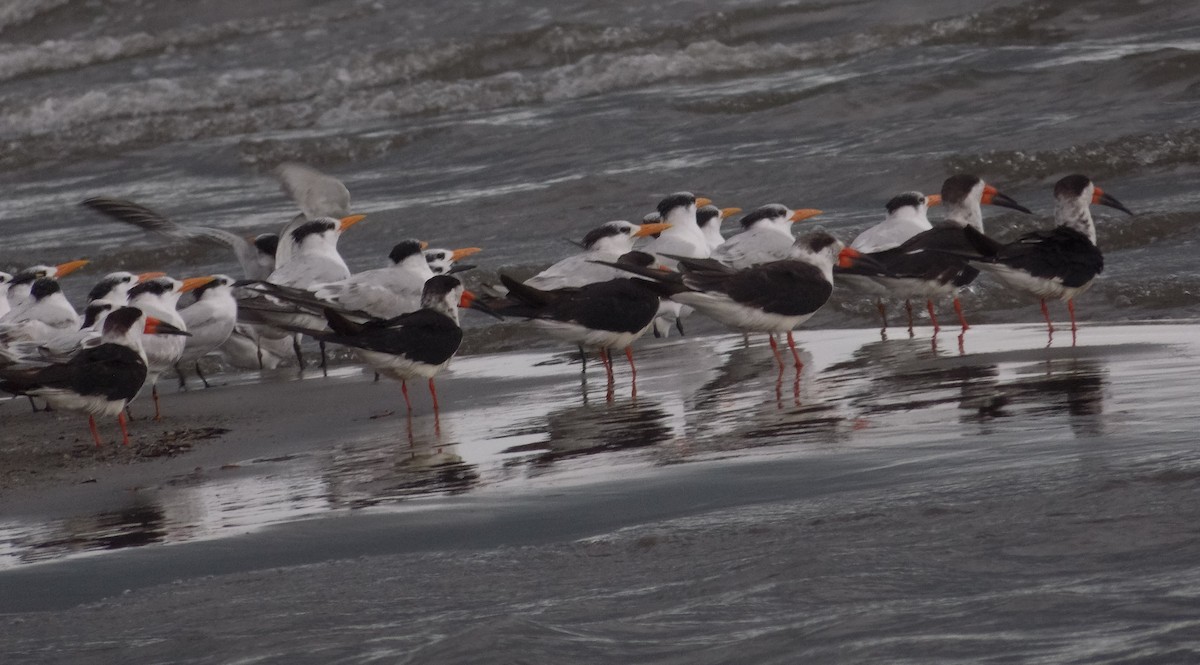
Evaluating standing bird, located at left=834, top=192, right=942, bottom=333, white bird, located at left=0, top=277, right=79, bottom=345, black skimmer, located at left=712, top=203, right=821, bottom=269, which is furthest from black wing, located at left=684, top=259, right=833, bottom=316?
white bird, located at left=0, top=277, right=79, bottom=345

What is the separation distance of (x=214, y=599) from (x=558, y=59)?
1947cm

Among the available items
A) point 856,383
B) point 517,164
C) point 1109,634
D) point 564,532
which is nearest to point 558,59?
point 517,164

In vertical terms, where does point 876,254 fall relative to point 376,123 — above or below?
below

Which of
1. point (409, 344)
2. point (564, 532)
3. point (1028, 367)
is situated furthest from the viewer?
point (409, 344)

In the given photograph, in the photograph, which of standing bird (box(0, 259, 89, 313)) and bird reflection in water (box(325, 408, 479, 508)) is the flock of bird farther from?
bird reflection in water (box(325, 408, 479, 508))

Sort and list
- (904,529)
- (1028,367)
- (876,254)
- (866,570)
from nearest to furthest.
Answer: (866,570) < (904,529) < (1028,367) < (876,254)

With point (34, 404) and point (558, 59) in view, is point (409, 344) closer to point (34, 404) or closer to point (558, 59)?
point (34, 404)

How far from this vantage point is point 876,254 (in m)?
10.0

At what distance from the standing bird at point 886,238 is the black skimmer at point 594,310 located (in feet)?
4.31

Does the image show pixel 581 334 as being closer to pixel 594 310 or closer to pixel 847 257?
pixel 594 310

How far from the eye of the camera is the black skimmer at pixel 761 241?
37.6ft

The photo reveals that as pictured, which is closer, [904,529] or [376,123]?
[904,529]

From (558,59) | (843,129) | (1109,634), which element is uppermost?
(558,59)

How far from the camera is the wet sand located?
4121mm
